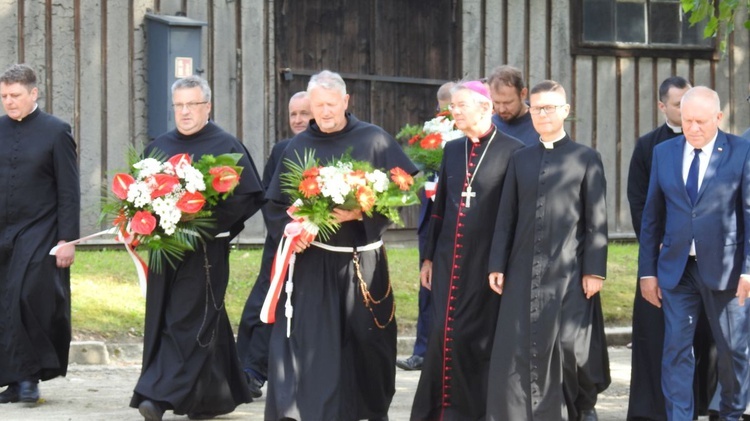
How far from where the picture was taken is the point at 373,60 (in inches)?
661

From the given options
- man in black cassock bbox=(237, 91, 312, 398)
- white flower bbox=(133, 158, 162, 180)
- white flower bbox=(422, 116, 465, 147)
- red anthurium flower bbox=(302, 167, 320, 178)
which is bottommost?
man in black cassock bbox=(237, 91, 312, 398)

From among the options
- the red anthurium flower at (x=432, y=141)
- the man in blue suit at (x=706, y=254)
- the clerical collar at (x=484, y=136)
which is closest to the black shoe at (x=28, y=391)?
the red anthurium flower at (x=432, y=141)

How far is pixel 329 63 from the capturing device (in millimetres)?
16531

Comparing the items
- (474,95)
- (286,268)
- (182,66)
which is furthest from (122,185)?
(182,66)

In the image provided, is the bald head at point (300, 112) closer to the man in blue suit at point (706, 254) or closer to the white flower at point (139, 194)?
the white flower at point (139, 194)

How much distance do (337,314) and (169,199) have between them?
4.18ft

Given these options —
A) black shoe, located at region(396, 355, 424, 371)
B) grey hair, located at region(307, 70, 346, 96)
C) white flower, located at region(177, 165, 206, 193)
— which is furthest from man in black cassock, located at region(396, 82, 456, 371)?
white flower, located at region(177, 165, 206, 193)

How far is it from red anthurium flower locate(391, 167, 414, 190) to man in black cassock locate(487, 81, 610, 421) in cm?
60

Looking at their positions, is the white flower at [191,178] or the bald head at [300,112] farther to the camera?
the bald head at [300,112]

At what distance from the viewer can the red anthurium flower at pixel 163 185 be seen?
30.0 feet

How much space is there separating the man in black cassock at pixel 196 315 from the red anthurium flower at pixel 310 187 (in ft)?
3.45

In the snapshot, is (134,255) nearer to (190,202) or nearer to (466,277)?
(190,202)

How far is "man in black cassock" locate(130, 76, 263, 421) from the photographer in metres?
9.38

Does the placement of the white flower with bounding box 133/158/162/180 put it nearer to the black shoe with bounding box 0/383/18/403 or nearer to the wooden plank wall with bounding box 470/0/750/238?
the black shoe with bounding box 0/383/18/403
